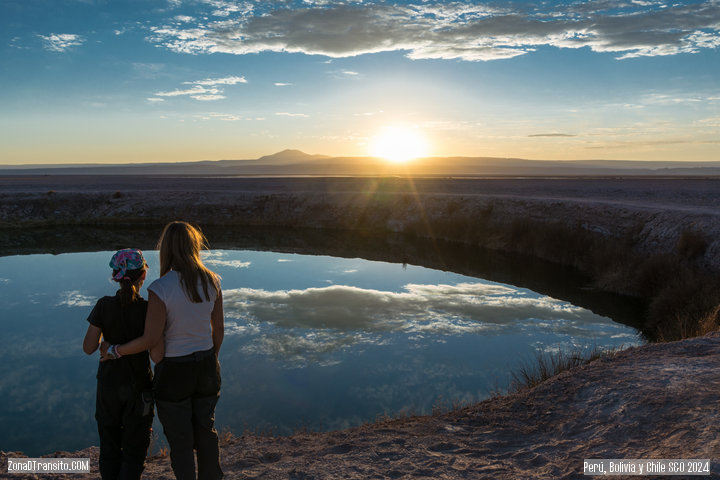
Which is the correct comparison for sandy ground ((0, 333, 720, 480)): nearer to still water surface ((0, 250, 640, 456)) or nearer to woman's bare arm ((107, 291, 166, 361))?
still water surface ((0, 250, 640, 456))

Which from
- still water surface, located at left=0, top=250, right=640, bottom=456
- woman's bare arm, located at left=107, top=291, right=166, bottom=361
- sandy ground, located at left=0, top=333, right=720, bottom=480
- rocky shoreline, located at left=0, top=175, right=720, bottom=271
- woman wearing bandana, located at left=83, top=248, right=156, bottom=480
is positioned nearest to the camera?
woman's bare arm, located at left=107, top=291, right=166, bottom=361

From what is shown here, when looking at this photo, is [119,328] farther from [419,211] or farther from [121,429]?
[419,211]

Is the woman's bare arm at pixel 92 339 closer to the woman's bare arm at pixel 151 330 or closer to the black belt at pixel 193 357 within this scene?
the woman's bare arm at pixel 151 330

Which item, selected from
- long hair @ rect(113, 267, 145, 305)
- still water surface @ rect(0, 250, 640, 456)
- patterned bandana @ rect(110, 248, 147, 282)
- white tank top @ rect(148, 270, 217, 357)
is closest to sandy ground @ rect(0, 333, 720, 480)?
still water surface @ rect(0, 250, 640, 456)

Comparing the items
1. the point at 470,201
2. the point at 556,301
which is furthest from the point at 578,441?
the point at 470,201

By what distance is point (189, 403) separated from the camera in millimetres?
3707

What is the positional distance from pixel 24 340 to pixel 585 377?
11397 mm

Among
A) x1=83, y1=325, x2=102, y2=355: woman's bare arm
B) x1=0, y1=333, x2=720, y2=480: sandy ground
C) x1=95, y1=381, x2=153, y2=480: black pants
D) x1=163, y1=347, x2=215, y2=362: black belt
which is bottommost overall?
x1=0, y1=333, x2=720, y2=480: sandy ground

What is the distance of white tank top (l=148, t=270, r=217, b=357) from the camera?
3516 mm

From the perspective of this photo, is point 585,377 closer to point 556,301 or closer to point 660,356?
point 660,356

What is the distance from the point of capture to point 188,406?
12.1 feet

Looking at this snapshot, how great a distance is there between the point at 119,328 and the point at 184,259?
70 centimetres

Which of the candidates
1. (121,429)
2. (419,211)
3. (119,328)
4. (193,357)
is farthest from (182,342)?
(419,211)

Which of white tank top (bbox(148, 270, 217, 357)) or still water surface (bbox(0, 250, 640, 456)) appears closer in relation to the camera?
white tank top (bbox(148, 270, 217, 357))
